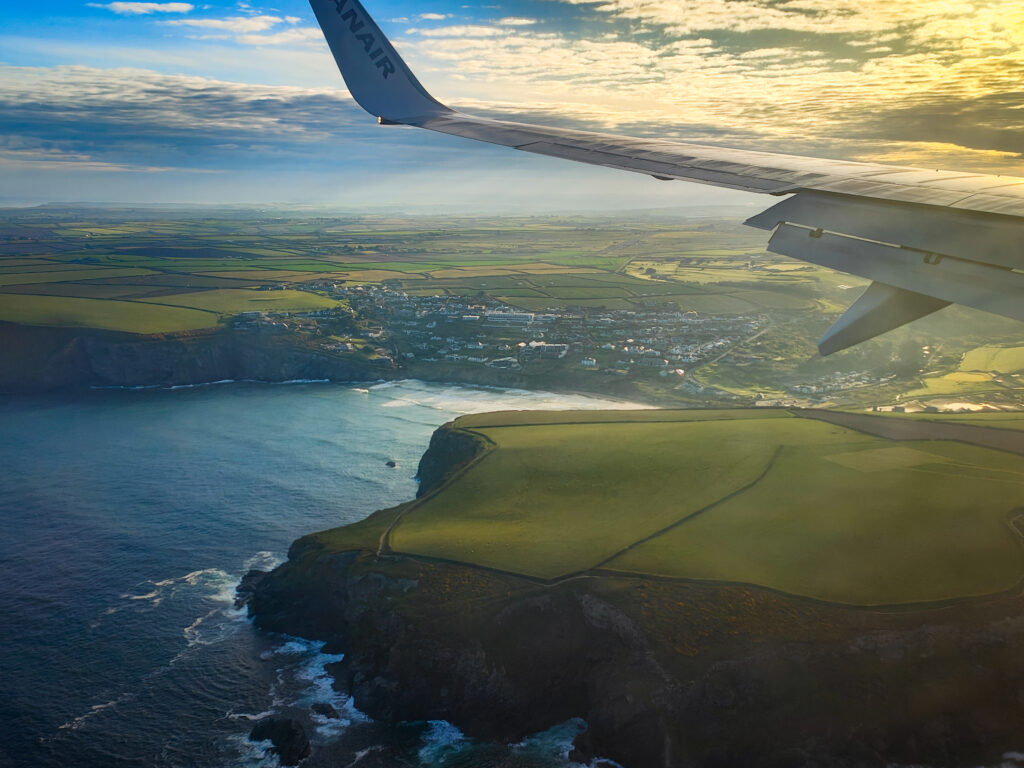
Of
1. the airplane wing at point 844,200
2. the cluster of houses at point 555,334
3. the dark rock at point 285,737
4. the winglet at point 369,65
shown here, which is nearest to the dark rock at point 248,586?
the dark rock at point 285,737

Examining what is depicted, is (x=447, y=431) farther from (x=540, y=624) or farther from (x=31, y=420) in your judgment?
(x=31, y=420)

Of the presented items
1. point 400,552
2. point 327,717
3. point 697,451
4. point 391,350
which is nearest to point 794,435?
point 697,451

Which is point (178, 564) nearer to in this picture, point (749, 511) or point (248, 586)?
point (248, 586)

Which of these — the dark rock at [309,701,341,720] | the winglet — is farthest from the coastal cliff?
the winglet

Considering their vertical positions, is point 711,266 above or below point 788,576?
above

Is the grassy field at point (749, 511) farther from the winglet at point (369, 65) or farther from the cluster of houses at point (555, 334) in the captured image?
the cluster of houses at point (555, 334)

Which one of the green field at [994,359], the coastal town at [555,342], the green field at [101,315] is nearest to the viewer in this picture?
the green field at [994,359]

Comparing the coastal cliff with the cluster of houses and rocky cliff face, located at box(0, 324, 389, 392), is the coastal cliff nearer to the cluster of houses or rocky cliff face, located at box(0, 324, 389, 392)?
the cluster of houses
